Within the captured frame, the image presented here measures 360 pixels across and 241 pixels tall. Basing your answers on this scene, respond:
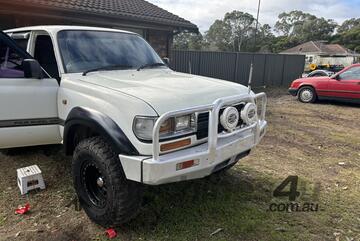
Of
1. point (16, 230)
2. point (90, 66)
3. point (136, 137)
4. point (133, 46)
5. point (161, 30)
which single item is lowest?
point (16, 230)

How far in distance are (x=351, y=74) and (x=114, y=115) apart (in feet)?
33.5

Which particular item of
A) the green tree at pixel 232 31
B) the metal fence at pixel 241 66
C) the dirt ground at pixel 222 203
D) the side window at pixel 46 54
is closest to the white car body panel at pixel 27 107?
the side window at pixel 46 54

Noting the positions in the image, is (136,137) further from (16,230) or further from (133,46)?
(133,46)

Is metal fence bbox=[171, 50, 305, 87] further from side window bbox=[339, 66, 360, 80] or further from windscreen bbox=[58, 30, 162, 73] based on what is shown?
windscreen bbox=[58, 30, 162, 73]

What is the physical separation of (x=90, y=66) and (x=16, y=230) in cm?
188

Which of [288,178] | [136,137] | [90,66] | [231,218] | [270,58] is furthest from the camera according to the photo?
[270,58]

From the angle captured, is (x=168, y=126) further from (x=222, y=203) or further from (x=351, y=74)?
(x=351, y=74)

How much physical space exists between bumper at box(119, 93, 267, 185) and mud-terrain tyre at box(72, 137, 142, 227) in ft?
0.67

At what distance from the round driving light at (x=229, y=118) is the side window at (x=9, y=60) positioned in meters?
2.31

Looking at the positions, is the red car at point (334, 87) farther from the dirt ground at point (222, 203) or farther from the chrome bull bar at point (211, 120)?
the chrome bull bar at point (211, 120)

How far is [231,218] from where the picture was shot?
325 cm

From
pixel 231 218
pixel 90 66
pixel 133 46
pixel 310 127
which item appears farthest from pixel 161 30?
pixel 231 218

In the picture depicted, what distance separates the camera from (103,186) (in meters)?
2.93

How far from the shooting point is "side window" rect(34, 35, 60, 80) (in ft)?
12.4
